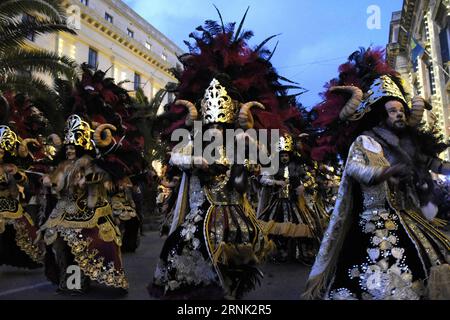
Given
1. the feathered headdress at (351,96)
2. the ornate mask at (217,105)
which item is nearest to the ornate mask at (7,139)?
the ornate mask at (217,105)

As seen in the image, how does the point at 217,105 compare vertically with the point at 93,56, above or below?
below

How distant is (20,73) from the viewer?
12.7 meters

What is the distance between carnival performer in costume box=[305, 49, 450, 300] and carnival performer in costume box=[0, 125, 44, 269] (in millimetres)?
5095

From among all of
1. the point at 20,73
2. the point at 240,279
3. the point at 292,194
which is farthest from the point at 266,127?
the point at 20,73

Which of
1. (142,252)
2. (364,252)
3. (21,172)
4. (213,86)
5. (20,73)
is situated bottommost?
(142,252)

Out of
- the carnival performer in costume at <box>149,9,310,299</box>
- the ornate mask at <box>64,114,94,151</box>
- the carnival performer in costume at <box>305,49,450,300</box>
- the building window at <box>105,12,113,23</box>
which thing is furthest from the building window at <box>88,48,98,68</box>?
the carnival performer in costume at <box>305,49,450,300</box>

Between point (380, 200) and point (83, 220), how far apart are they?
11.7 feet

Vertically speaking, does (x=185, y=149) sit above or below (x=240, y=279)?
above

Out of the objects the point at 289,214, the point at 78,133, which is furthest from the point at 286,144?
the point at 78,133

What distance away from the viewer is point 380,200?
11.6 ft

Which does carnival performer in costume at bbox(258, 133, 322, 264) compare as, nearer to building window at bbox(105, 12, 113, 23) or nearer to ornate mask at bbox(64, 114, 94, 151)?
ornate mask at bbox(64, 114, 94, 151)

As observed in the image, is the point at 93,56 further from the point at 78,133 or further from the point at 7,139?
the point at 78,133
